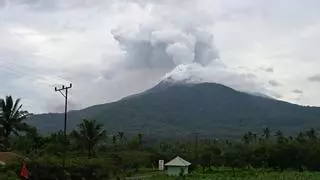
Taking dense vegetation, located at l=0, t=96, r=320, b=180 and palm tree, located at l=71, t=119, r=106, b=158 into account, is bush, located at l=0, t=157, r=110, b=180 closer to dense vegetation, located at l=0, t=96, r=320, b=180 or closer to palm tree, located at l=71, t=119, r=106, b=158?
dense vegetation, located at l=0, t=96, r=320, b=180

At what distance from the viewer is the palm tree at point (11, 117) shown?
55312 mm

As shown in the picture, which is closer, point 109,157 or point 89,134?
point 89,134

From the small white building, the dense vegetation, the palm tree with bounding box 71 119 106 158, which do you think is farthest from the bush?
the small white building

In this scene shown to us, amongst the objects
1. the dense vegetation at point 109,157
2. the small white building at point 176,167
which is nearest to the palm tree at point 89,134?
the dense vegetation at point 109,157

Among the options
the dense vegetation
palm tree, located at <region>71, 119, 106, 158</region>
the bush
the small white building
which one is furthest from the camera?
palm tree, located at <region>71, 119, 106, 158</region>

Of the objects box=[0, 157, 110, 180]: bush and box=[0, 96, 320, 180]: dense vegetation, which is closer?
box=[0, 157, 110, 180]: bush

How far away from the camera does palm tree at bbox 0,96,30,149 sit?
5531 cm

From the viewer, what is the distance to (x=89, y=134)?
61500mm

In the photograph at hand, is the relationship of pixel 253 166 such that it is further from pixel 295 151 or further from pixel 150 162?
pixel 150 162

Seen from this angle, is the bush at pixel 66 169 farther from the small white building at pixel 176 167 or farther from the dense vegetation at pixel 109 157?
the small white building at pixel 176 167

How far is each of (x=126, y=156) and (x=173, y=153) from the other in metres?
11.2

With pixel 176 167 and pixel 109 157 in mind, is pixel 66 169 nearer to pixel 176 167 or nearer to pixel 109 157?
pixel 176 167

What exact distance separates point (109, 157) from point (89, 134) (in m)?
5.84

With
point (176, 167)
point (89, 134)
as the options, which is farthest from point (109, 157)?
point (176, 167)
